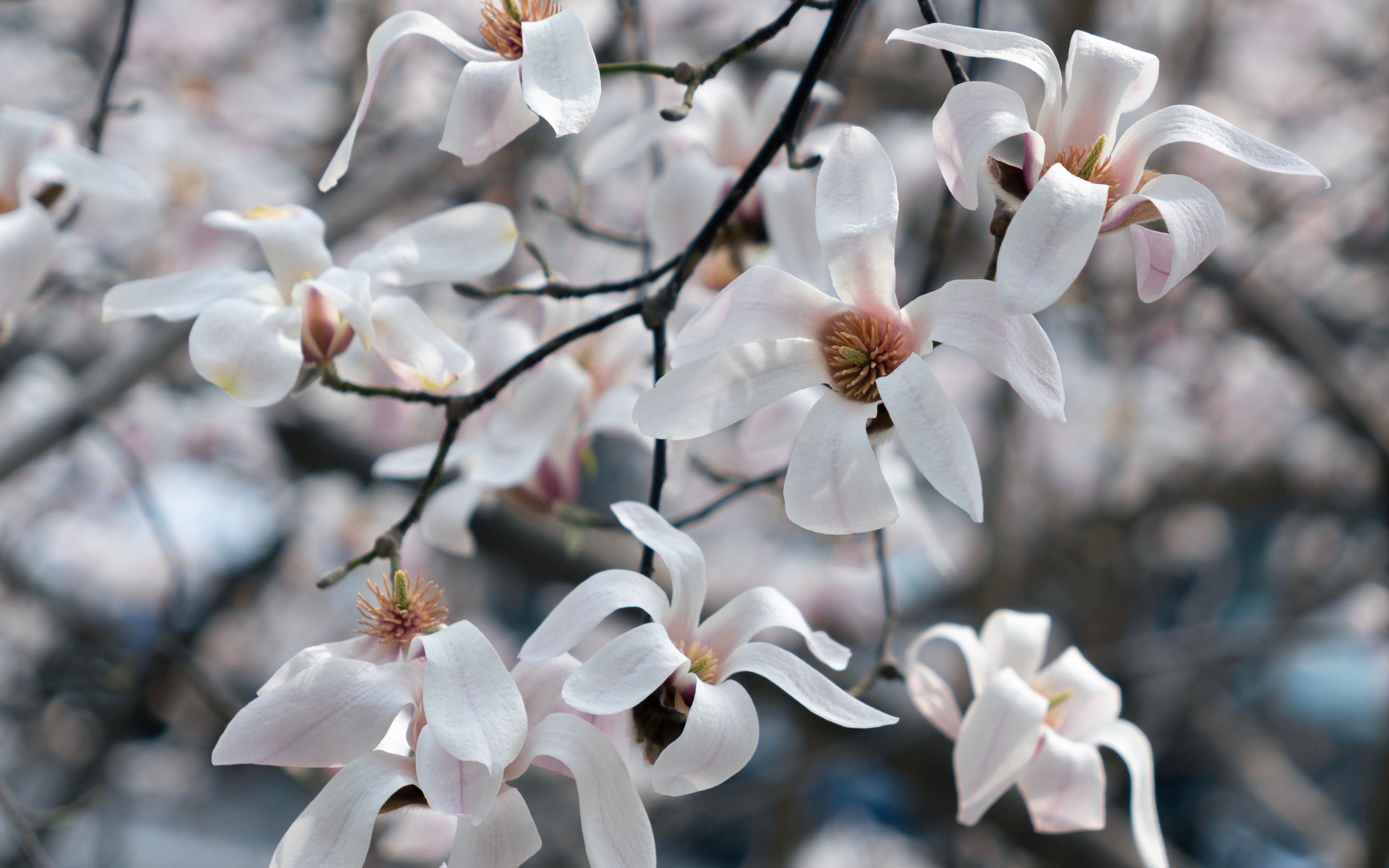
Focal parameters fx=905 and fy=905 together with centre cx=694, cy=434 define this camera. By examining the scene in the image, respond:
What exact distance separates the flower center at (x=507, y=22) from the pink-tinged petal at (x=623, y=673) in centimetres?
31

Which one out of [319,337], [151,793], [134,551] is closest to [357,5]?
[319,337]

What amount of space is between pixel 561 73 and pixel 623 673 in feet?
0.91

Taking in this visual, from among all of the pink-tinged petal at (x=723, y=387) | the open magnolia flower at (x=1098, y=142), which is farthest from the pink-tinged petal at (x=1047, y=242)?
the pink-tinged petal at (x=723, y=387)

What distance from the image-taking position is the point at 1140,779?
0.57 meters

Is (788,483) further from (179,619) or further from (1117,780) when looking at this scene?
(1117,780)

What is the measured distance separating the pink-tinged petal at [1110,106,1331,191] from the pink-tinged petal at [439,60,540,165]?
0.93 ft

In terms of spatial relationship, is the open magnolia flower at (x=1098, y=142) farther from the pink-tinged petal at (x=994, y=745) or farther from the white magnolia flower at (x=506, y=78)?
the pink-tinged petal at (x=994, y=745)

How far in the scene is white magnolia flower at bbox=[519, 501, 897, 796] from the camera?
385mm

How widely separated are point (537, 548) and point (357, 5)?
1.34m

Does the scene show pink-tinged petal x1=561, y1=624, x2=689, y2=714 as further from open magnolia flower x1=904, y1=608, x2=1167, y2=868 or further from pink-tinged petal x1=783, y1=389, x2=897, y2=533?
open magnolia flower x1=904, y1=608, x2=1167, y2=868

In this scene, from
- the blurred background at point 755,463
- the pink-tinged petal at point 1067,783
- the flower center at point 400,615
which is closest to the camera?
the flower center at point 400,615

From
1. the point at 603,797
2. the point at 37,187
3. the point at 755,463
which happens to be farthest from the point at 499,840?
the point at 37,187

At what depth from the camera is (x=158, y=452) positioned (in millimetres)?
2678

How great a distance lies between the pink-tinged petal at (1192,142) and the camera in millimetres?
392
